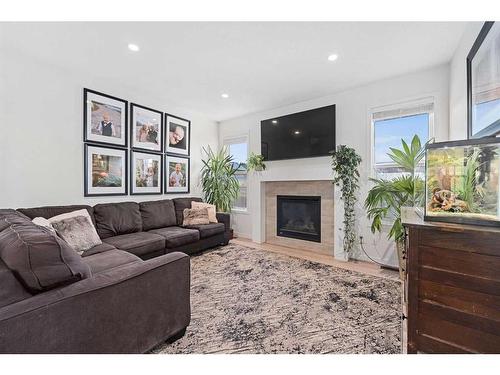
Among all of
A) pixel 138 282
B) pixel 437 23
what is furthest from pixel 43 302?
pixel 437 23

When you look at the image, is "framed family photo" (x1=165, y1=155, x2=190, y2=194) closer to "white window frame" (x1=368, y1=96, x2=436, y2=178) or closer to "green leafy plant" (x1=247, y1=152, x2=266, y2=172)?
"green leafy plant" (x1=247, y1=152, x2=266, y2=172)

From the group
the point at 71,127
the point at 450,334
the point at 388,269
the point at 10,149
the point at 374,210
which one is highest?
the point at 71,127

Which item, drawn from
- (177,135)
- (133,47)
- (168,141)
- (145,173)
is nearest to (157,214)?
(145,173)

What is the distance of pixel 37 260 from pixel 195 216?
282 cm

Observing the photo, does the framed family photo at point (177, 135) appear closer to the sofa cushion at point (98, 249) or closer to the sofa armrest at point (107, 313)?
the sofa cushion at point (98, 249)

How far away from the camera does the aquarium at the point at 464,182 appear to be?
117 cm

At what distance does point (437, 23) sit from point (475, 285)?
220 cm

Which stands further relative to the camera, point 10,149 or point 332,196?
point 332,196

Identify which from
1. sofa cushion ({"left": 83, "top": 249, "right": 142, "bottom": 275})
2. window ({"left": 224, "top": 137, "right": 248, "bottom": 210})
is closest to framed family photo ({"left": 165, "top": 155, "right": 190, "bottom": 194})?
window ({"left": 224, "top": 137, "right": 248, "bottom": 210})

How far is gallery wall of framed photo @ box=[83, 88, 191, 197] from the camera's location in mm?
3119

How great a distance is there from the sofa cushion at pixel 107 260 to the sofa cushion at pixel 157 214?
121 cm

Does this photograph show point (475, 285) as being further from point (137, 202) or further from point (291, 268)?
point (137, 202)

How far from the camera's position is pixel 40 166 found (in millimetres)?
2688

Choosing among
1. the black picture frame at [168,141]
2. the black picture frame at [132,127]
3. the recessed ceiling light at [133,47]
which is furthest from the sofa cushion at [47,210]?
the recessed ceiling light at [133,47]
